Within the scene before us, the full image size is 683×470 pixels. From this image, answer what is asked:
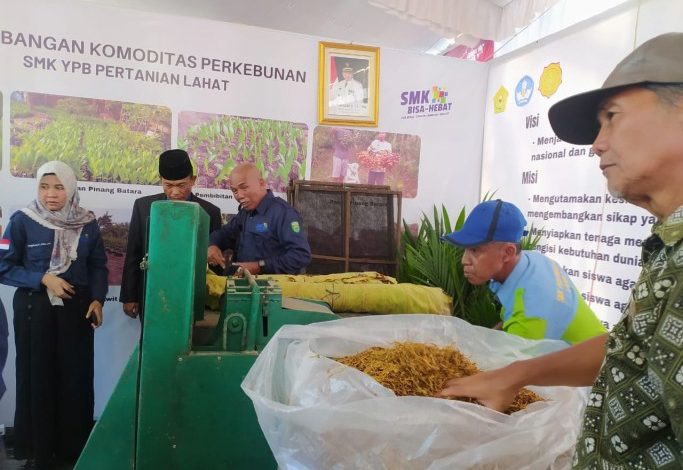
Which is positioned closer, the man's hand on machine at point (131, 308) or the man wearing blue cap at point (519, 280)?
the man wearing blue cap at point (519, 280)

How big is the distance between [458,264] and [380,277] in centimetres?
Result: 115

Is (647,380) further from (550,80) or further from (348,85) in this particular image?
(348,85)

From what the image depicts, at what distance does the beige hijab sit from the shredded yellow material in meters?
2.15

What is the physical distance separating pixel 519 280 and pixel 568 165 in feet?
5.49

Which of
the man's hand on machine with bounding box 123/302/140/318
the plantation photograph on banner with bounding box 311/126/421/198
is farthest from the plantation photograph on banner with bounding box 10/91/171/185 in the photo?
the plantation photograph on banner with bounding box 311/126/421/198

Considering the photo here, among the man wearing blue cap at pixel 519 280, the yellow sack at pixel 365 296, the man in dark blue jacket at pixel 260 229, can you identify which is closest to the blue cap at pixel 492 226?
the man wearing blue cap at pixel 519 280

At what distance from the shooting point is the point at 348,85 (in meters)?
3.31

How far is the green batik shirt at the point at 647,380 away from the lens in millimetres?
533

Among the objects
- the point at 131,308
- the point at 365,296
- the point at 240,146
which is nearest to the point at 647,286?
the point at 365,296

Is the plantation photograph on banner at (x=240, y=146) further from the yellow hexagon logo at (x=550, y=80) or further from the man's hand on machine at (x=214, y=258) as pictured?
the yellow hexagon logo at (x=550, y=80)

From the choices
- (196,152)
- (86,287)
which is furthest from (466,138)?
(86,287)

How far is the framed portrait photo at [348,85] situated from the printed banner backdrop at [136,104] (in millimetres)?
71

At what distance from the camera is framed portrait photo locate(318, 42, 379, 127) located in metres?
3.30

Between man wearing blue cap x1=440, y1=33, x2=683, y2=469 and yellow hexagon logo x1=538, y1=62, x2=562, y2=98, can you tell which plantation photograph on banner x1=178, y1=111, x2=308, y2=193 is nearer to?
yellow hexagon logo x1=538, y1=62, x2=562, y2=98
